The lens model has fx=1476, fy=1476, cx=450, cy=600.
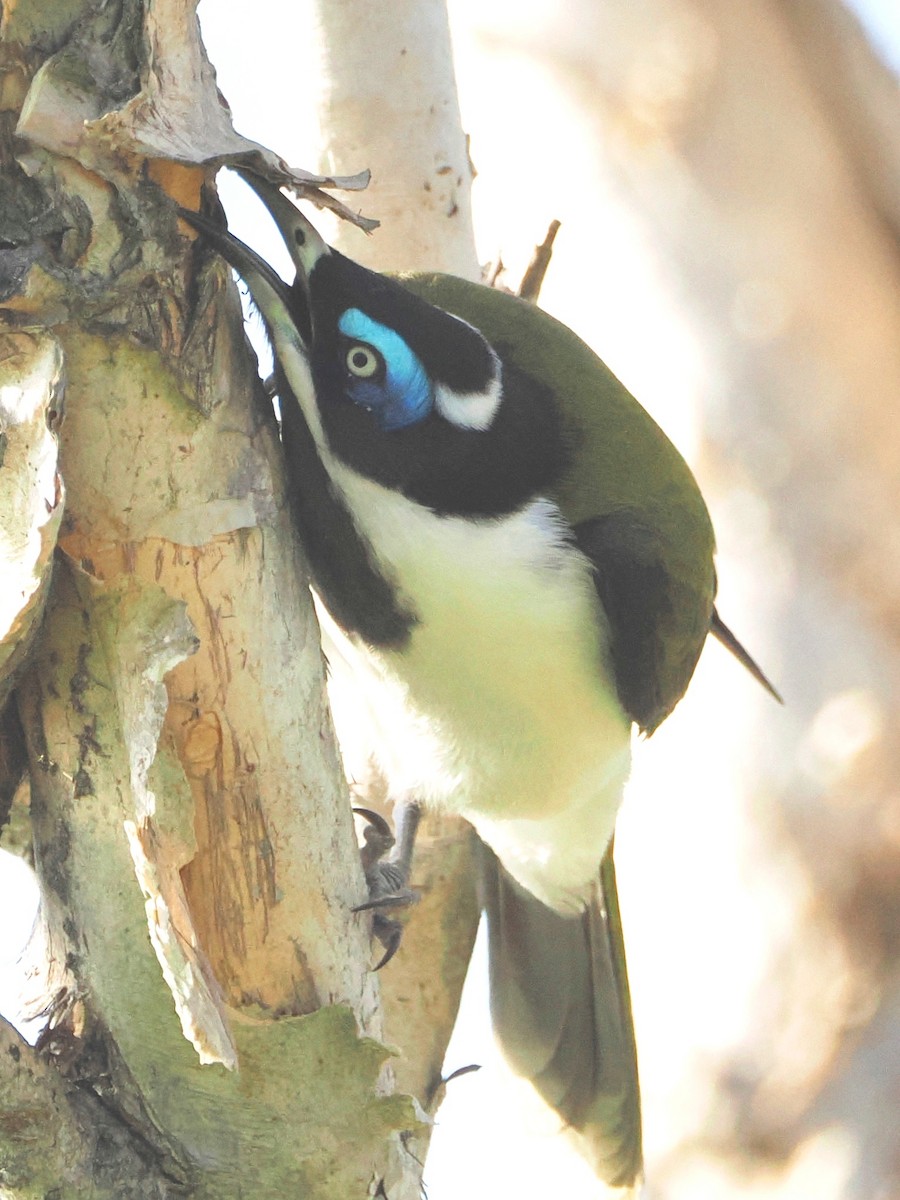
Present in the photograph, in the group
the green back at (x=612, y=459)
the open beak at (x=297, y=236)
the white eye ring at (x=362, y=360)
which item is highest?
the open beak at (x=297, y=236)

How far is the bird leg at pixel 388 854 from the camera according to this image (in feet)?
7.23

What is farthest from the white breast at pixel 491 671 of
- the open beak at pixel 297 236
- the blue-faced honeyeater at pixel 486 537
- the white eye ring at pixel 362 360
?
the open beak at pixel 297 236

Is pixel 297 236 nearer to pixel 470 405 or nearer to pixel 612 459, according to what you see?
pixel 470 405

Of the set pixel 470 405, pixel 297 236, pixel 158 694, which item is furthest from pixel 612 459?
pixel 158 694

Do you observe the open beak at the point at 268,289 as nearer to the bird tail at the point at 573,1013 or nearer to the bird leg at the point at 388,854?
the bird leg at the point at 388,854

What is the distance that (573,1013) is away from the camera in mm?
2715

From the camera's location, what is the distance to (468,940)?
105 inches

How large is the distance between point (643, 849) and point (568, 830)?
40.8 inches

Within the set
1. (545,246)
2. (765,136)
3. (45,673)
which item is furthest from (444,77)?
(45,673)

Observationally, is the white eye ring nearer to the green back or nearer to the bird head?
the bird head

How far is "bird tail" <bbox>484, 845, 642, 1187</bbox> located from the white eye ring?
1221mm

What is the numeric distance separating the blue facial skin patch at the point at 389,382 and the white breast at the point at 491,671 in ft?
0.29

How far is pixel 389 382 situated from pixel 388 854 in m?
1.01

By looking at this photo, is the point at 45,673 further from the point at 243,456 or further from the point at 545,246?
the point at 545,246
